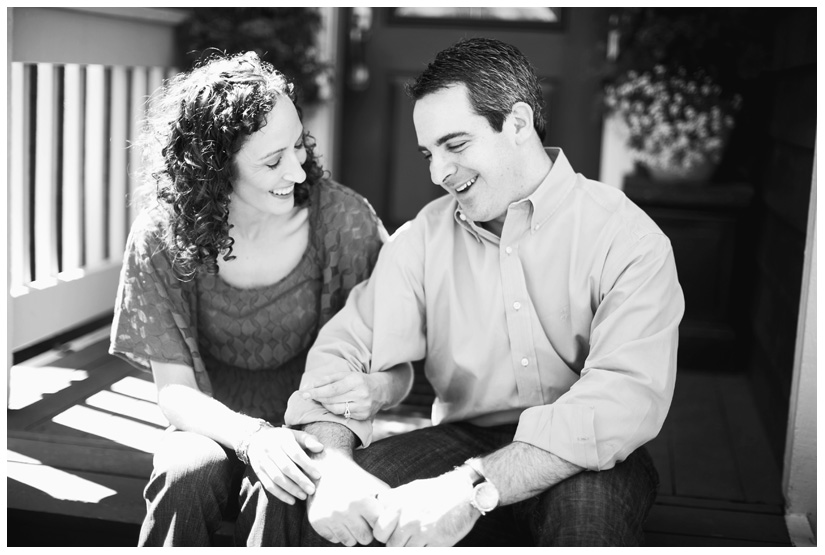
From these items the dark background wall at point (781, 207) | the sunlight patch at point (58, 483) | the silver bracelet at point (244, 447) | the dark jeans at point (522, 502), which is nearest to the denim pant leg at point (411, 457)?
the dark jeans at point (522, 502)

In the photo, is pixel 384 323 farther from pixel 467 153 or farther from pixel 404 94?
pixel 404 94

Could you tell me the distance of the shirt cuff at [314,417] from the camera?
5.56 feet

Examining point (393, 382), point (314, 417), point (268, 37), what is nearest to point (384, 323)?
point (393, 382)

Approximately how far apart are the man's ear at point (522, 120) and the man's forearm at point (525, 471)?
60cm

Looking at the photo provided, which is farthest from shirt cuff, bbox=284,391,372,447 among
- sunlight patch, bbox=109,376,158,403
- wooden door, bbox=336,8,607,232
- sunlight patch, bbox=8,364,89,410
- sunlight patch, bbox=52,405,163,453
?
wooden door, bbox=336,8,607,232

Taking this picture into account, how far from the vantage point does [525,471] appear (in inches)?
60.2

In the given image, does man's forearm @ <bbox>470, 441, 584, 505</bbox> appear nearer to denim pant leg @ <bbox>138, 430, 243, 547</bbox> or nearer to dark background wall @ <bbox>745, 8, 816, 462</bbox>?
denim pant leg @ <bbox>138, 430, 243, 547</bbox>

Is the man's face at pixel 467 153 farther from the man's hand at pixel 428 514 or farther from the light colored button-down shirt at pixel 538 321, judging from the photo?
the man's hand at pixel 428 514

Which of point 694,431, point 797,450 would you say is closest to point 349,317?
point 797,450

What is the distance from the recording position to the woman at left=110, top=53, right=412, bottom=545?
1644mm

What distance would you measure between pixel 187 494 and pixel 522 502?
0.61 metres

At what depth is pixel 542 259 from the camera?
1.72 meters

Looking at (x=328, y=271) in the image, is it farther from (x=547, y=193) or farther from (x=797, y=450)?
(x=797, y=450)

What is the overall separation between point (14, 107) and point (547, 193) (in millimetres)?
1685
